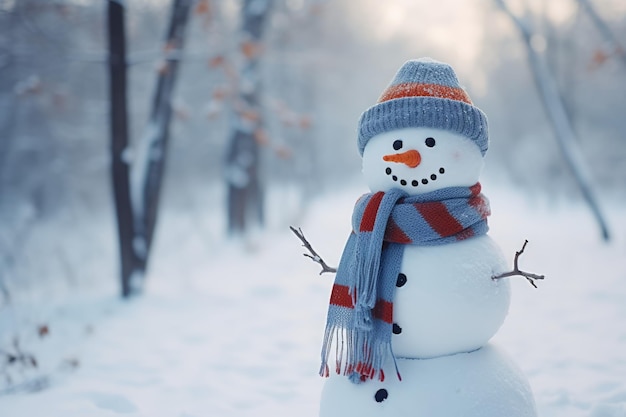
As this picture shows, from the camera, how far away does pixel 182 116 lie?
5.53 meters

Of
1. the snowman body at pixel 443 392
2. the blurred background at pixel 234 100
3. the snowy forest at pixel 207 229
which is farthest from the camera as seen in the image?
the blurred background at pixel 234 100

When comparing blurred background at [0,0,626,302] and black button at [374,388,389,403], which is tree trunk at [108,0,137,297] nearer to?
blurred background at [0,0,626,302]

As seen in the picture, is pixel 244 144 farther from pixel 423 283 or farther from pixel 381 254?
pixel 423 283

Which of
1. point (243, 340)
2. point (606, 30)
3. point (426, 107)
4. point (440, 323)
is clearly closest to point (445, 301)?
point (440, 323)

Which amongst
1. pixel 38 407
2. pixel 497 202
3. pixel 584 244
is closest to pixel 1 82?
pixel 38 407

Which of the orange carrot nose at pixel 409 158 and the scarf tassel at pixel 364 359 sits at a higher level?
the orange carrot nose at pixel 409 158

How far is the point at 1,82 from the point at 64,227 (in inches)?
129

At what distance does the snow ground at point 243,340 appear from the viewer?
2635 millimetres

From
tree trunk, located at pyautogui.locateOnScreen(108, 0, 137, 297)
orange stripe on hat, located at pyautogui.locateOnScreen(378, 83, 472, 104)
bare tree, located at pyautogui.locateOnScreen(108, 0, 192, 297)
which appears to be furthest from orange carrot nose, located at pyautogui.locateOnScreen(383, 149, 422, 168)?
tree trunk, located at pyautogui.locateOnScreen(108, 0, 137, 297)

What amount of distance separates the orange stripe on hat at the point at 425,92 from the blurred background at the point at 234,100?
127 inches

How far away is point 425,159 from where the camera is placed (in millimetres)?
1830

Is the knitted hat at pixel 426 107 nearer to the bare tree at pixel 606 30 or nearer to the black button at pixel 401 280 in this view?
the black button at pixel 401 280

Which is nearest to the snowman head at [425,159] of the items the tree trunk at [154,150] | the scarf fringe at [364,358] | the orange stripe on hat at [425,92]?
the orange stripe on hat at [425,92]

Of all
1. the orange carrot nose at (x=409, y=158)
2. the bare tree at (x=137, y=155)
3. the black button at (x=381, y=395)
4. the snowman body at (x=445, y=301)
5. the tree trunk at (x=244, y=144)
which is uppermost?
the tree trunk at (x=244, y=144)
